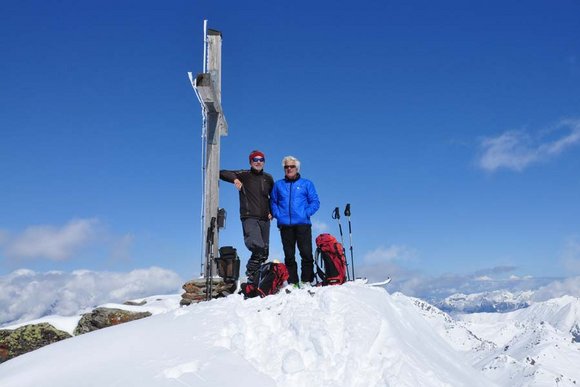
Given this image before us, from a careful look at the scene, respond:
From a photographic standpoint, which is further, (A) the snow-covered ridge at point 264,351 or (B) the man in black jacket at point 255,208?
(B) the man in black jacket at point 255,208

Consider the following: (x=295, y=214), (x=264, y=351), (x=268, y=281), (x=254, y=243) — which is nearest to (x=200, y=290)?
(x=254, y=243)

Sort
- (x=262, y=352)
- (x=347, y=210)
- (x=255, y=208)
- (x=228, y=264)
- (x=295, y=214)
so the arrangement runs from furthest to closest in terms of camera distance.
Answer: (x=347, y=210)
(x=228, y=264)
(x=255, y=208)
(x=295, y=214)
(x=262, y=352)

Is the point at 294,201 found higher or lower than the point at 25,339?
higher

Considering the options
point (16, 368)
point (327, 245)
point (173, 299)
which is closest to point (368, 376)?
point (327, 245)

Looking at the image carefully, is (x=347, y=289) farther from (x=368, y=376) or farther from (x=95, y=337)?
(x=95, y=337)

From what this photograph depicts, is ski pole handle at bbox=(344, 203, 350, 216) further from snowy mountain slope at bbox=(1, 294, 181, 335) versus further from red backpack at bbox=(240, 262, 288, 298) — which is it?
snowy mountain slope at bbox=(1, 294, 181, 335)

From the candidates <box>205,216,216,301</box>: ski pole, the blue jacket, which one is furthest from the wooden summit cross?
the blue jacket

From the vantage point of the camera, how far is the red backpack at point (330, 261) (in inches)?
334

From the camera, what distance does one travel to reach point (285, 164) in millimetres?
8766

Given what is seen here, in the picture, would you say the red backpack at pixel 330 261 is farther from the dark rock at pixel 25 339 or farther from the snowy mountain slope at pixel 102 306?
the dark rock at pixel 25 339

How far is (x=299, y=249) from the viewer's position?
882cm

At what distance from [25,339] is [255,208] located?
5.25 meters

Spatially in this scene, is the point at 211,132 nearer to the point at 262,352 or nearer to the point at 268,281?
the point at 268,281

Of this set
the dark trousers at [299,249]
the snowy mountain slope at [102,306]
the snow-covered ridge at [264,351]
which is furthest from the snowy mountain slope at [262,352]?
the snowy mountain slope at [102,306]
